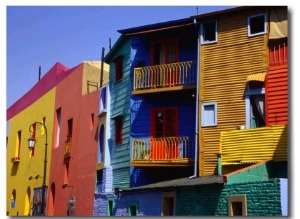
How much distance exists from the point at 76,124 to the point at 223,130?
6.16 metres

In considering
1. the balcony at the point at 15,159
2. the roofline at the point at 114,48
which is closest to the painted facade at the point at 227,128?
the roofline at the point at 114,48

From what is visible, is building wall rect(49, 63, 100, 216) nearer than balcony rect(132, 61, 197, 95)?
No

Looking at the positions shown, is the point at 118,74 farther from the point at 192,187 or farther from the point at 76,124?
the point at 192,187

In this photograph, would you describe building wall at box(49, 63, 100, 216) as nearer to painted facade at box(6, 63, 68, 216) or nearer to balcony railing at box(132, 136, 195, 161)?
painted facade at box(6, 63, 68, 216)

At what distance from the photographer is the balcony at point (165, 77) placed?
17.1 metres

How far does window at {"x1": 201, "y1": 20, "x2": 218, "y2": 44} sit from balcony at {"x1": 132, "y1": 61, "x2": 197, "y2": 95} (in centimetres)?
79

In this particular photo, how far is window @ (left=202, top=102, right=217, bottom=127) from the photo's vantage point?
1611cm

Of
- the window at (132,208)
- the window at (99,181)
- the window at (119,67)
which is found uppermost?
the window at (119,67)

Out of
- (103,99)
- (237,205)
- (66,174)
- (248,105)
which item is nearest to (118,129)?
(103,99)

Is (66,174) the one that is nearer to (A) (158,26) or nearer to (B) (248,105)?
(A) (158,26)

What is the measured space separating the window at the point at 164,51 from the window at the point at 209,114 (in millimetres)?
1985

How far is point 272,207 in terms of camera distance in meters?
12.4

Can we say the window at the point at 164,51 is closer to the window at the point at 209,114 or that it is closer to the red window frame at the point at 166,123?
the red window frame at the point at 166,123

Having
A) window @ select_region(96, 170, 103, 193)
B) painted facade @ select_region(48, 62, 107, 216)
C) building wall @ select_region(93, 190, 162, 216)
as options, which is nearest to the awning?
building wall @ select_region(93, 190, 162, 216)
